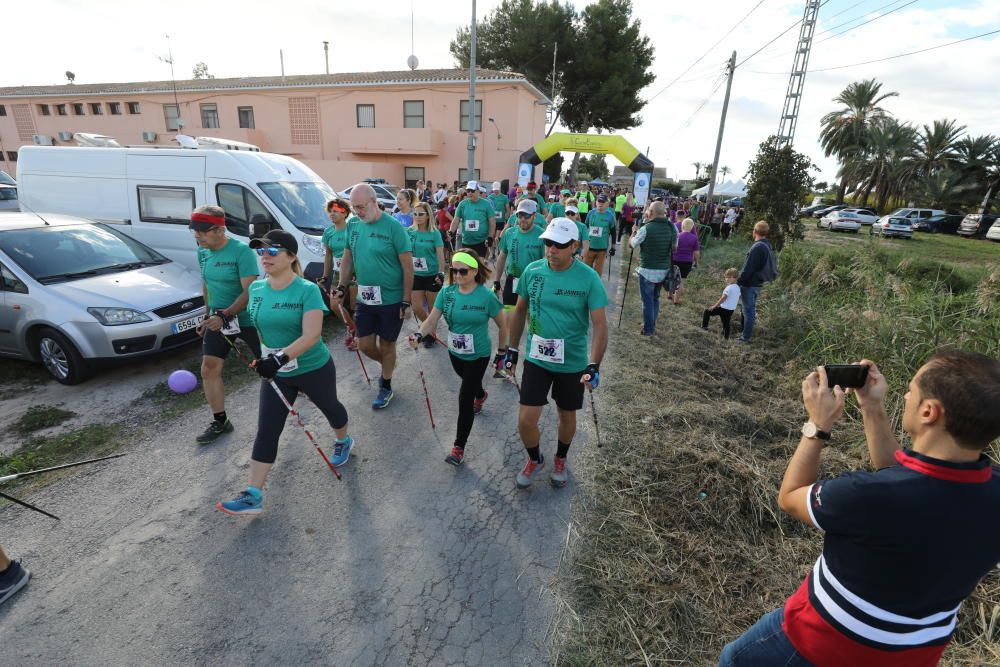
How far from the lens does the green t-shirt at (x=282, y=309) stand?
338 cm

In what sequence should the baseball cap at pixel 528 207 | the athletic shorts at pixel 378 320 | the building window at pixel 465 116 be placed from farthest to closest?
the building window at pixel 465 116 < the baseball cap at pixel 528 207 < the athletic shorts at pixel 378 320

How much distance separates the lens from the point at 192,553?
3.17 meters

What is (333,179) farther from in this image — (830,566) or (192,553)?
(830,566)

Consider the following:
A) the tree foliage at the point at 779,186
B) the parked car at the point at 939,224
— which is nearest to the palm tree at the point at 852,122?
the parked car at the point at 939,224

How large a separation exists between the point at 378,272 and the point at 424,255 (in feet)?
5.34

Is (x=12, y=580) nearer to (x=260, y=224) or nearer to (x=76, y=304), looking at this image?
(x=76, y=304)

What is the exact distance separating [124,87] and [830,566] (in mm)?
41470

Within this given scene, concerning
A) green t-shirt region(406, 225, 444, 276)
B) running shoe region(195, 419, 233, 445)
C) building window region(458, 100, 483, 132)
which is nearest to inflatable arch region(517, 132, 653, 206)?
building window region(458, 100, 483, 132)

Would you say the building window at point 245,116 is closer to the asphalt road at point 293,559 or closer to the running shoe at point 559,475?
the asphalt road at point 293,559

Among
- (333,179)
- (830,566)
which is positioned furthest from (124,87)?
(830,566)

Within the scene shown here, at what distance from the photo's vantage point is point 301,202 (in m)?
8.30

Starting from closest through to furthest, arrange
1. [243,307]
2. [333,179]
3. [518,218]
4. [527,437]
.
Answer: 1. [527,437]
2. [243,307]
3. [518,218]
4. [333,179]

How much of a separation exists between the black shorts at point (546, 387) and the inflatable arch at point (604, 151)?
62.6ft

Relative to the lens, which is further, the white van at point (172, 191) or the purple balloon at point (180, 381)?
the white van at point (172, 191)
